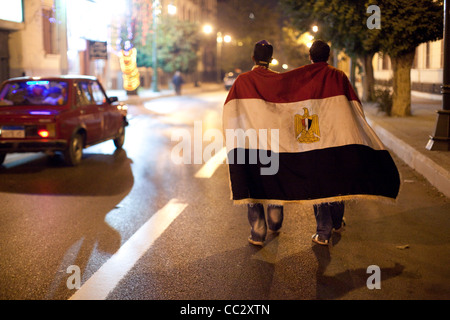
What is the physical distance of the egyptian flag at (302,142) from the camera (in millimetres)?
5246

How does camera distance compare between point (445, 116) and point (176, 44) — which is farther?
point (176, 44)

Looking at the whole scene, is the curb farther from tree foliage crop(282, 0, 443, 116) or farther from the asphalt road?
tree foliage crop(282, 0, 443, 116)

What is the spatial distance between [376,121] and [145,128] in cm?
697

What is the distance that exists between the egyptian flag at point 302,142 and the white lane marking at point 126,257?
108 centimetres

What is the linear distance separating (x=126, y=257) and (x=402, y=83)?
15666 mm

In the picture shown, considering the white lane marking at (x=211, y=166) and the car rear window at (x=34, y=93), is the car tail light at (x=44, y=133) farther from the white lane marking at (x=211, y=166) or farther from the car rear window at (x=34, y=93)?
the white lane marking at (x=211, y=166)

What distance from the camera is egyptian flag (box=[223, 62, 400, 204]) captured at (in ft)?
17.2

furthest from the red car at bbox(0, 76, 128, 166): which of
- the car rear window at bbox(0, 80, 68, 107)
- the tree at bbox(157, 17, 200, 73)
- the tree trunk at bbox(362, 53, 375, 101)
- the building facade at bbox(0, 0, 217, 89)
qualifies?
the tree at bbox(157, 17, 200, 73)

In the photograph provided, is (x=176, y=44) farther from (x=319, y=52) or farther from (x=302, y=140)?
(x=302, y=140)

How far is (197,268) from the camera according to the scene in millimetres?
5000

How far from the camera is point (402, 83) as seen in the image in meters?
19.2

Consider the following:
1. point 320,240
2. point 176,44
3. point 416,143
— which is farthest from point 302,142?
point 176,44

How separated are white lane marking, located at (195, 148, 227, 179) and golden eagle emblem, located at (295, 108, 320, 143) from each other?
4.68m

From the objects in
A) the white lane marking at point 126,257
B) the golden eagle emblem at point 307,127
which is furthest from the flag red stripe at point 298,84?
the white lane marking at point 126,257
